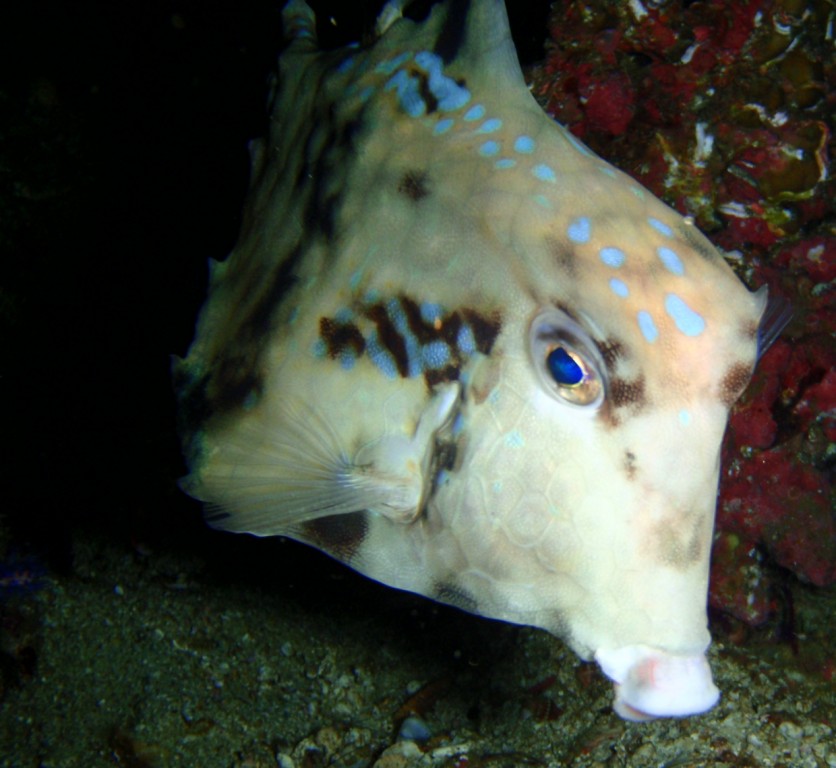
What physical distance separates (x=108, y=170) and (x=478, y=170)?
15.2 feet

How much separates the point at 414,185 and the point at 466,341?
52 centimetres

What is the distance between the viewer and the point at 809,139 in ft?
10.0

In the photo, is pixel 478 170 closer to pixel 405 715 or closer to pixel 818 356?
pixel 818 356

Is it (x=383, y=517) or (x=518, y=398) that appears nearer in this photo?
(x=518, y=398)

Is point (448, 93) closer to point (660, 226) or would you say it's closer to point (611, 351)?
point (660, 226)

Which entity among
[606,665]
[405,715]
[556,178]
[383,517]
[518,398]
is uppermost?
[556,178]

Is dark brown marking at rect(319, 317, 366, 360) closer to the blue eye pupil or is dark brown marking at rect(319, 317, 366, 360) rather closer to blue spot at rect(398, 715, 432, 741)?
the blue eye pupil

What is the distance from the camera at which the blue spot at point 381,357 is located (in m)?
2.02

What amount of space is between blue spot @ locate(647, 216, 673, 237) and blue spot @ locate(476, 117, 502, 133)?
0.51m

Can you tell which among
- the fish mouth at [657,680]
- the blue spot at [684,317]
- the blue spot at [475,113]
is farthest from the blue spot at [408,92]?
the fish mouth at [657,680]

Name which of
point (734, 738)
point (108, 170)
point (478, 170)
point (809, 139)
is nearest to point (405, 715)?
point (734, 738)

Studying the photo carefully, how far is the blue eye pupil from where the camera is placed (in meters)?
1.71

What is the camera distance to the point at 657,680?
1728 millimetres

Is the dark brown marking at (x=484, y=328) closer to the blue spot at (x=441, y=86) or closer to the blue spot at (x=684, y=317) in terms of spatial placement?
the blue spot at (x=684, y=317)
